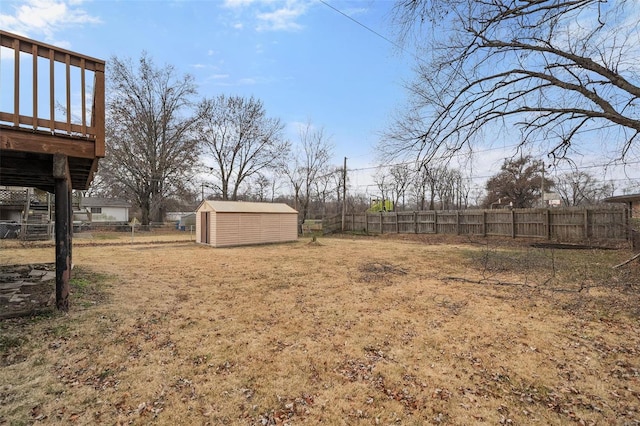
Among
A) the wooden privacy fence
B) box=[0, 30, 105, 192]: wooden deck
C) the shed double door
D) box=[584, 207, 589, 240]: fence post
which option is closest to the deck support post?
box=[0, 30, 105, 192]: wooden deck

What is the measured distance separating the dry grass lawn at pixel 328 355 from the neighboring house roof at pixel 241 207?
323 inches

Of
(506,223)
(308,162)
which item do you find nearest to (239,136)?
(308,162)

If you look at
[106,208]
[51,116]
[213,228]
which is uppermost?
[51,116]

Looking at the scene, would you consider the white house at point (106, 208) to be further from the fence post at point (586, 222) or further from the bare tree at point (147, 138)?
the fence post at point (586, 222)

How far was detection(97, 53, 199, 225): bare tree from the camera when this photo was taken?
2211 cm

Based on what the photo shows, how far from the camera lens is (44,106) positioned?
147 inches

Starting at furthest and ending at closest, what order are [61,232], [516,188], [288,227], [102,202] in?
[102,202], [516,188], [288,227], [61,232]

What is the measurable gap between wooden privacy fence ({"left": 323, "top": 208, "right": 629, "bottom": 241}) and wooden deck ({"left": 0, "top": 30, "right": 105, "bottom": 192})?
1642cm

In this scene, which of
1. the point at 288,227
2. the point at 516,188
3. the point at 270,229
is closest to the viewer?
the point at 270,229

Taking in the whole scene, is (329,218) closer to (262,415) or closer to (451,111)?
(451,111)

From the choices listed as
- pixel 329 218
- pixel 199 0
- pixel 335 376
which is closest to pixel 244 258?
pixel 199 0

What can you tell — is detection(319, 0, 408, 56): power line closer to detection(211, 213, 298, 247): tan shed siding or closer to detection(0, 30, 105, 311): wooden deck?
detection(0, 30, 105, 311): wooden deck

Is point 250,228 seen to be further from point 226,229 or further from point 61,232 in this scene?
point 61,232

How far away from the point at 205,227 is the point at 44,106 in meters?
11.4
